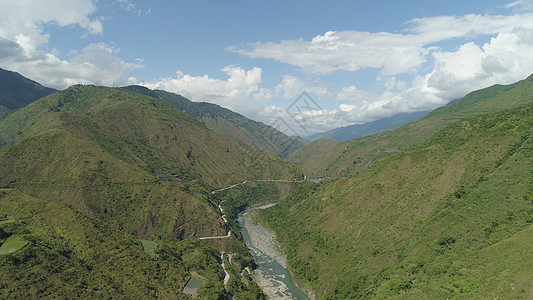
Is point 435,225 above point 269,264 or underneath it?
above

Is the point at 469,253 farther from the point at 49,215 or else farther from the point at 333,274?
the point at 49,215

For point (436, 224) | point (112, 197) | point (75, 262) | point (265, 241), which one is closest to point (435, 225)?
point (436, 224)

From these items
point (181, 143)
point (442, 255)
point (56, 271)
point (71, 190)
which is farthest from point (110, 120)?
point (442, 255)

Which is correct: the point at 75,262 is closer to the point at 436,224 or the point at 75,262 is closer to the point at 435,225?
the point at 435,225

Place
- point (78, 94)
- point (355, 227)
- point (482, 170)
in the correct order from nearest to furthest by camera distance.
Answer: point (482, 170)
point (355, 227)
point (78, 94)

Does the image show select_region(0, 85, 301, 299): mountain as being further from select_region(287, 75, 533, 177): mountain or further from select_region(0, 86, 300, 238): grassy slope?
select_region(287, 75, 533, 177): mountain

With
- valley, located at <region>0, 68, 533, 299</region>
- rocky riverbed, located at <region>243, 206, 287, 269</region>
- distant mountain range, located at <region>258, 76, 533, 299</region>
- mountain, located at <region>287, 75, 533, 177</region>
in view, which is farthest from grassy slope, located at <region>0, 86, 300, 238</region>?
mountain, located at <region>287, 75, 533, 177</region>

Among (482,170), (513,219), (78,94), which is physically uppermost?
(78,94)
